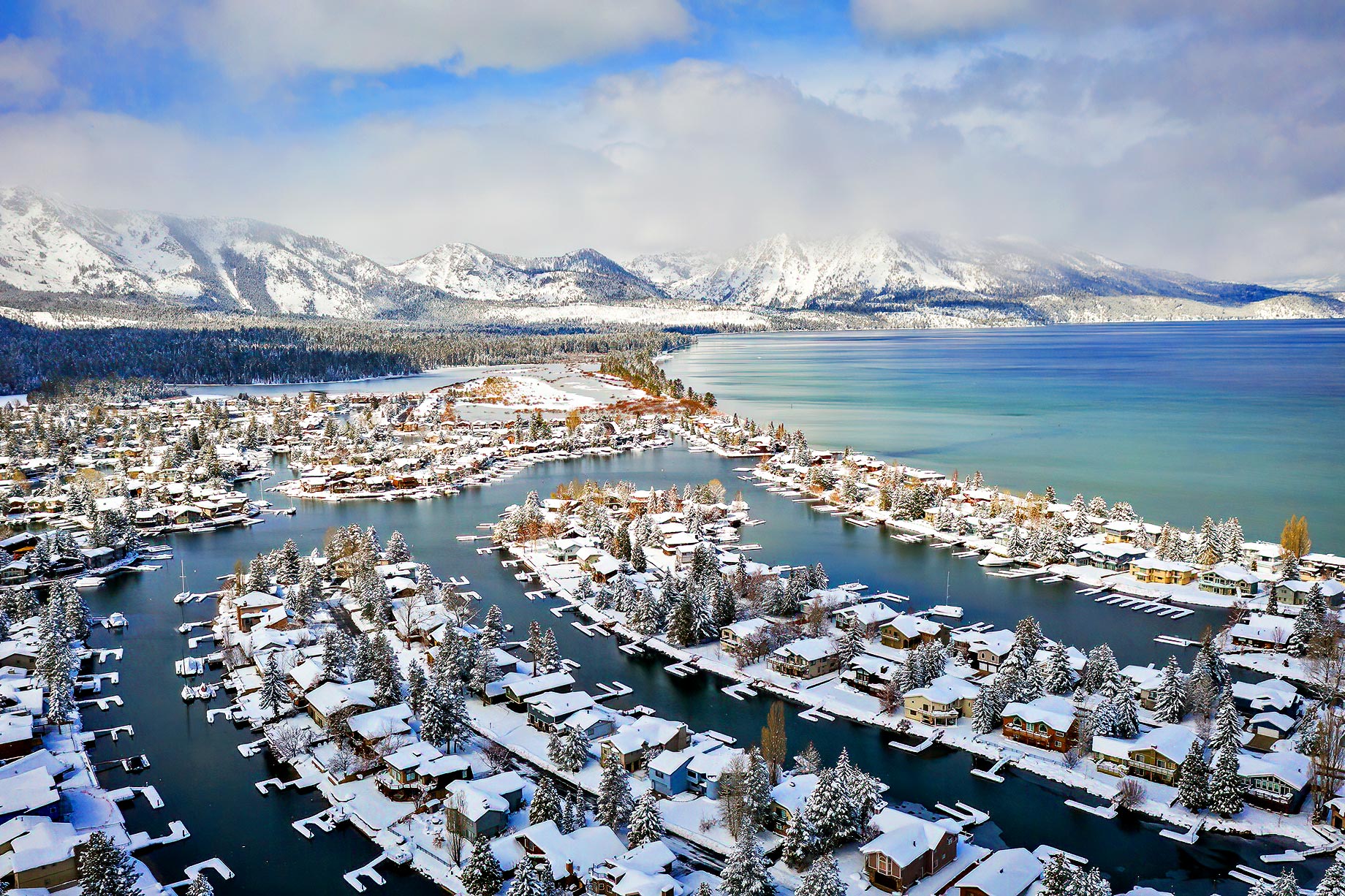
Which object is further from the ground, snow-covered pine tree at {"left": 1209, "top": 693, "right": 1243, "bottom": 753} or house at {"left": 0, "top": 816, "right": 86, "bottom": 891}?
snow-covered pine tree at {"left": 1209, "top": 693, "right": 1243, "bottom": 753}

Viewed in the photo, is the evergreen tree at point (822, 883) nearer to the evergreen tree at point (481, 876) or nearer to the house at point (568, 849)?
the house at point (568, 849)

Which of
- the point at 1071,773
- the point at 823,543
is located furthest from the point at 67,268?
the point at 1071,773

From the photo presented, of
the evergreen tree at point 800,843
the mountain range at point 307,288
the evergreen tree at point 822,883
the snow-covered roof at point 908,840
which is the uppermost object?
the mountain range at point 307,288

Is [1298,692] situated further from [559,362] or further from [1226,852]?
[559,362]

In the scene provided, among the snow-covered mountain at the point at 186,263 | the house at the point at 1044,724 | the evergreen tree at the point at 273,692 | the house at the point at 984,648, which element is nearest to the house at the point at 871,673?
the house at the point at 984,648

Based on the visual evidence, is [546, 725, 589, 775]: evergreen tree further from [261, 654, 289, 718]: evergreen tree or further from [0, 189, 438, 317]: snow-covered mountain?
[0, 189, 438, 317]: snow-covered mountain

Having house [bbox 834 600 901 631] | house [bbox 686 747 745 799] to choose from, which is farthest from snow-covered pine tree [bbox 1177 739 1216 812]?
house [bbox 834 600 901 631]
